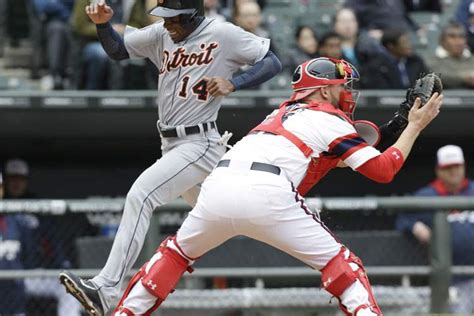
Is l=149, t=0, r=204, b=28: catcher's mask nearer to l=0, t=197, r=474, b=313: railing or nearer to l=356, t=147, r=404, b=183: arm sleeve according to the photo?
l=356, t=147, r=404, b=183: arm sleeve

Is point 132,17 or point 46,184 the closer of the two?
point 132,17

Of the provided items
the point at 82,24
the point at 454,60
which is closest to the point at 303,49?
the point at 454,60

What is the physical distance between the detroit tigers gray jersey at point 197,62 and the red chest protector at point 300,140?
2.06 feet

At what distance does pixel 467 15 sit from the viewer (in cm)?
1137

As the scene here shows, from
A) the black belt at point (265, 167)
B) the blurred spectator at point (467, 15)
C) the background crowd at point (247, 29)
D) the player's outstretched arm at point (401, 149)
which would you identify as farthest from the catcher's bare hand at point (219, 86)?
the blurred spectator at point (467, 15)

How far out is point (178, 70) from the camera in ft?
22.3

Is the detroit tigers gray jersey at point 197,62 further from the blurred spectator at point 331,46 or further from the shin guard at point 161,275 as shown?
the blurred spectator at point 331,46

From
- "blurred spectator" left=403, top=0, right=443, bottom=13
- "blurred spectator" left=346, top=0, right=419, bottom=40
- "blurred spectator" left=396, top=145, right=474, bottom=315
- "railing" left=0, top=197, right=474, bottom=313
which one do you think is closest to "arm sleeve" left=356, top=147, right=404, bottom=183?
"railing" left=0, top=197, right=474, bottom=313

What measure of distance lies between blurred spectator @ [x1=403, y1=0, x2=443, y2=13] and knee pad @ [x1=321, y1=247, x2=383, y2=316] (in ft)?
20.0

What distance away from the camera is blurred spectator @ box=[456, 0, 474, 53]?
1119cm

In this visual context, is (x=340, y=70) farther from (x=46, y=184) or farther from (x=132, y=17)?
(x=46, y=184)

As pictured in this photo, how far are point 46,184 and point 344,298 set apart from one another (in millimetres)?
5952

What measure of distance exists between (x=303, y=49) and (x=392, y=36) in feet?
2.51

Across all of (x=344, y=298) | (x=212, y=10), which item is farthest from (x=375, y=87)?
(x=344, y=298)
